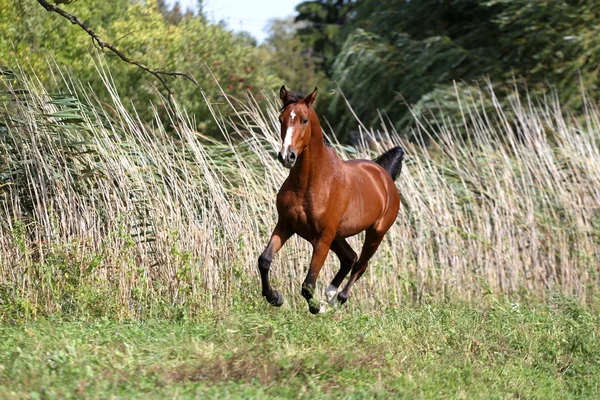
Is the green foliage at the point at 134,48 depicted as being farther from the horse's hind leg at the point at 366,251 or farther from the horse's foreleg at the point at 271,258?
the horse's foreleg at the point at 271,258

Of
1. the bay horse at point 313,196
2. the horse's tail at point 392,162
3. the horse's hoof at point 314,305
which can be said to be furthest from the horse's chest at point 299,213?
the horse's tail at point 392,162

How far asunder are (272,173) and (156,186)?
1313 mm

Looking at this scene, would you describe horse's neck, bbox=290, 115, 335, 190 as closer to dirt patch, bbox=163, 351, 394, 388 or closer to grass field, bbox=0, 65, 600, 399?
grass field, bbox=0, 65, 600, 399

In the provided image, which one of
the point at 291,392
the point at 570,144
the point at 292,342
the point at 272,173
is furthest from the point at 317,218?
the point at 570,144

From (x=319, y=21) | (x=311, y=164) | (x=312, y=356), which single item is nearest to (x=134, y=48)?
(x=311, y=164)

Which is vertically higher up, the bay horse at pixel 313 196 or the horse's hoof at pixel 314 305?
the bay horse at pixel 313 196

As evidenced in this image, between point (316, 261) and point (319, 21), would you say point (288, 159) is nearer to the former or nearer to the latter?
point (316, 261)

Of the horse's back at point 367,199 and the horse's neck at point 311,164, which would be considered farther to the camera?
the horse's back at point 367,199

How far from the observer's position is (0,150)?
307 inches

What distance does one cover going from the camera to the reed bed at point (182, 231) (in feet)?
23.2

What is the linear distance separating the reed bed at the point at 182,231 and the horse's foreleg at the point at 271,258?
2.40ft

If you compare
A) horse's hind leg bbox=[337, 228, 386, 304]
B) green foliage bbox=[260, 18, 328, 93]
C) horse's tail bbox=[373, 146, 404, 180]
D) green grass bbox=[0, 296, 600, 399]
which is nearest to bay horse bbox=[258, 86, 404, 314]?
horse's hind leg bbox=[337, 228, 386, 304]

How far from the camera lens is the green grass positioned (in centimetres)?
469

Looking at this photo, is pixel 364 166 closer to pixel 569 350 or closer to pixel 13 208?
pixel 569 350
